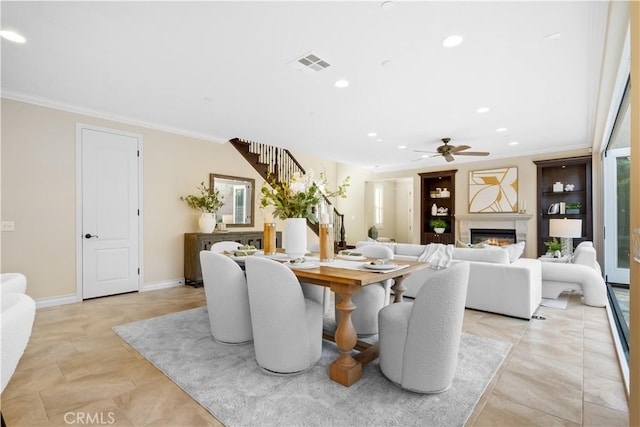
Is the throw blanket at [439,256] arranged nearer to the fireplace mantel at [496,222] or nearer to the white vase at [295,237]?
the white vase at [295,237]

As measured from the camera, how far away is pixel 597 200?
6324 millimetres

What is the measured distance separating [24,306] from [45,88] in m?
3.80

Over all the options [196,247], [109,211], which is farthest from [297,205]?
[109,211]

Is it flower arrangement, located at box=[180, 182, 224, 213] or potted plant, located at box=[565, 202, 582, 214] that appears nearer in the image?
flower arrangement, located at box=[180, 182, 224, 213]

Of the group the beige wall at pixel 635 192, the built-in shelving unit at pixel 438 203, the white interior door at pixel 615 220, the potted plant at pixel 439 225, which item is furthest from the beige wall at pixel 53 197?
the white interior door at pixel 615 220

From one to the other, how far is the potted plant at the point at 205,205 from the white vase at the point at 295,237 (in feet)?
9.98

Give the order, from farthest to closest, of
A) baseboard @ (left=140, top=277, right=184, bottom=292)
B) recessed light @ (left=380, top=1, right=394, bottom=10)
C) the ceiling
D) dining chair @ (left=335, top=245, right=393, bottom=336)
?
baseboard @ (left=140, top=277, right=184, bottom=292), dining chair @ (left=335, top=245, right=393, bottom=336), the ceiling, recessed light @ (left=380, top=1, right=394, bottom=10)

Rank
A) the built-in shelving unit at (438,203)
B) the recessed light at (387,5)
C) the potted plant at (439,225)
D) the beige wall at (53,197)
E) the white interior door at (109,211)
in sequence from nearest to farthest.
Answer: the recessed light at (387,5)
the beige wall at (53,197)
the white interior door at (109,211)
the built-in shelving unit at (438,203)
the potted plant at (439,225)

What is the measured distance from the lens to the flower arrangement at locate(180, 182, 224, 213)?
18.1ft

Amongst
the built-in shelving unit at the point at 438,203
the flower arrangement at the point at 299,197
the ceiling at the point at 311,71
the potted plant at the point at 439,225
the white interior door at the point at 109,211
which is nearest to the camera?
the ceiling at the point at 311,71

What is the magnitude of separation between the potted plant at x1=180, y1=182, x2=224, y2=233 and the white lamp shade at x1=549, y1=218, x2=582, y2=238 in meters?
5.85

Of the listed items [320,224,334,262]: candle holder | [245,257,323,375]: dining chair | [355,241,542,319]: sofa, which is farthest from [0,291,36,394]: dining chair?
[355,241,542,319]: sofa

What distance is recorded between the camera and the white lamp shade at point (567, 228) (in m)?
5.34

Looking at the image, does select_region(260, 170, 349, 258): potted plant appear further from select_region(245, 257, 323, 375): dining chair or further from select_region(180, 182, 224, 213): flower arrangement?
select_region(180, 182, 224, 213): flower arrangement
